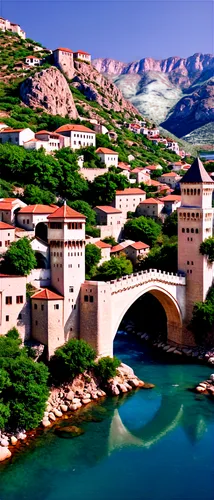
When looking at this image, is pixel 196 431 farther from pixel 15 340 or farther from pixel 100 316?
pixel 15 340

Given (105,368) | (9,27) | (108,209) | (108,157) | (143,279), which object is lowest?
(105,368)

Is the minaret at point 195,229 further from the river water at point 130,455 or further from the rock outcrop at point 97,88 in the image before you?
the rock outcrop at point 97,88

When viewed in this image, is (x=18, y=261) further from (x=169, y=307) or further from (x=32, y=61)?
(x=32, y=61)

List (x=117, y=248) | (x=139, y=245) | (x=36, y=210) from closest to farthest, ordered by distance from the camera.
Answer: (x=36, y=210) → (x=117, y=248) → (x=139, y=245)

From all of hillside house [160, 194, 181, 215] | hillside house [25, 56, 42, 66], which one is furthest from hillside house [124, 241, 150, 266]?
hillside house [25, 56, 42, 66]

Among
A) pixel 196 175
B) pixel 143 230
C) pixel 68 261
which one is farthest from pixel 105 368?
pixel 143 230

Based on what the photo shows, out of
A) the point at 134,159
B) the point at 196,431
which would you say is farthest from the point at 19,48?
the point at 196,431
